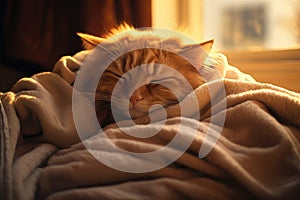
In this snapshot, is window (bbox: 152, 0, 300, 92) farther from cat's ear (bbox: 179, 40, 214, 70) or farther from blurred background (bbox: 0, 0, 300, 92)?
cat's ear (bbox: 179, 40, 214, 70)

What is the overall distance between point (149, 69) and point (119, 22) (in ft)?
2.26

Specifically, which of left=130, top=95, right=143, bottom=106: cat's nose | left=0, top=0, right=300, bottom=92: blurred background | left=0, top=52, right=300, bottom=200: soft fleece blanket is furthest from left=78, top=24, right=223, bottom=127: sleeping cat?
left=0, top=0, right=300, bottom=92: blurred background

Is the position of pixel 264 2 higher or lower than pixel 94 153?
higher

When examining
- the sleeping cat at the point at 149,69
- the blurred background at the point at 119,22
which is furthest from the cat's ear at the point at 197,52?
the blurred background at the point at 119,22

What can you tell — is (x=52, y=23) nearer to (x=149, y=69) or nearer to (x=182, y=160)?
(x=149, y=69)

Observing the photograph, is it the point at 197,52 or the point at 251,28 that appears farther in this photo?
the point at 251,28

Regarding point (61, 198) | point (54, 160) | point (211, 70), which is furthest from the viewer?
point (211, 70)

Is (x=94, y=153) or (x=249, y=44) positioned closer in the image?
(x=94, y=153)

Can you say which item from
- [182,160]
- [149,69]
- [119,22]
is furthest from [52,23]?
[182,160]

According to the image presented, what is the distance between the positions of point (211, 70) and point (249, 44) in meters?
0.87

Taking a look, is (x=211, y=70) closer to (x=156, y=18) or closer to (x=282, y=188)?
(x=282, y=188)

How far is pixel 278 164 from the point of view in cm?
65

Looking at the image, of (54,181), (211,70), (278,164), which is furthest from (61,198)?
(211,70)

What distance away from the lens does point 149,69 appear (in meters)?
1.05
